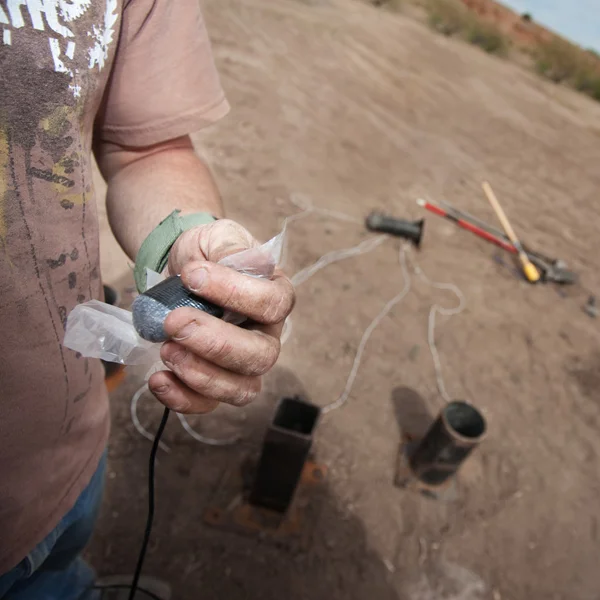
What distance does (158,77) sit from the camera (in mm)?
1073

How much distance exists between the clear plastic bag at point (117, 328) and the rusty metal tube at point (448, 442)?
5.59 ft

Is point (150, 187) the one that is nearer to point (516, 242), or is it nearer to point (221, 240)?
point (221, 240)

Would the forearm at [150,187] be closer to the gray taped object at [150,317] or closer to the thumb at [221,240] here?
the thumb at [221,240]

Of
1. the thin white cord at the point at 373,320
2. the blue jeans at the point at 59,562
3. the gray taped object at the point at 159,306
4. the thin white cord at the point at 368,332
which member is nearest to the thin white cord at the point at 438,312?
the thin white cord at the point at 373,320

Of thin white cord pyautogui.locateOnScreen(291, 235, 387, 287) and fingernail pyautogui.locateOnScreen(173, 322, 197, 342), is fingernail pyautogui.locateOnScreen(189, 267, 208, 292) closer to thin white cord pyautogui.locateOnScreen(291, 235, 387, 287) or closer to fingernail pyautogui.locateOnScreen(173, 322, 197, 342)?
fingernail pyautogui.locateOnScreen(173, 322, 197, 342)

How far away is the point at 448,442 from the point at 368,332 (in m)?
1.21

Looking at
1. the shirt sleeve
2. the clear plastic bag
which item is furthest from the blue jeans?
the shirt sleeve

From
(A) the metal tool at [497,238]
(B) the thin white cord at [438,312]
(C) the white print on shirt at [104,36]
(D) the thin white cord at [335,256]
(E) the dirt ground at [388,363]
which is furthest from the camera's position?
(A) the metal tool at [497,238]

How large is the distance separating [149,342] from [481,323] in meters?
3.38

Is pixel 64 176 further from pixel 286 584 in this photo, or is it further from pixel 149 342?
pixel 286 584

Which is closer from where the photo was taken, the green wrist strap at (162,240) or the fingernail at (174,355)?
the fingernail at (174,355)

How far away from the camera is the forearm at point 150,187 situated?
1117 mm

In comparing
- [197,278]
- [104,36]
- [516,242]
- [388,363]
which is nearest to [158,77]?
[104,36]

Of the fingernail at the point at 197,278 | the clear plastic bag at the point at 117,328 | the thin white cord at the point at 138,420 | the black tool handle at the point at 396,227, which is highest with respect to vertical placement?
the fingernail at the point at 197,278
